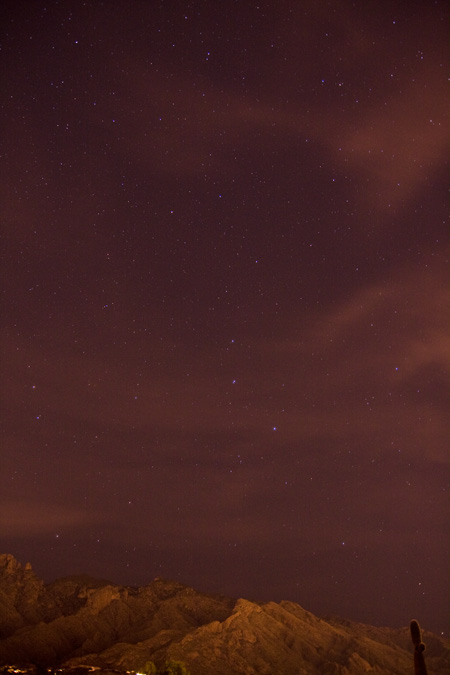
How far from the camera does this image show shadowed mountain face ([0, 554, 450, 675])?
5482 inches

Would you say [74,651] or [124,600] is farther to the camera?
[124,600]

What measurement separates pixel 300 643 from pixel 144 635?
40.9 metres

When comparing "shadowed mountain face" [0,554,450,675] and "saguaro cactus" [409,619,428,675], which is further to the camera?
"shadowed mountain face" [0,554,450,675]

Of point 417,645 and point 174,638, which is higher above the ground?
point 417,645

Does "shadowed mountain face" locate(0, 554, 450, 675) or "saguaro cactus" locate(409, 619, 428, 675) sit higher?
"saguaro cactus" locate(409, 619, 428, 675)

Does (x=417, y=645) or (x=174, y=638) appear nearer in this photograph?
(x=417, y=645)

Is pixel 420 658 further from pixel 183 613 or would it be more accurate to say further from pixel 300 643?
pixel 183 613

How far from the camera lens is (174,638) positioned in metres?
152

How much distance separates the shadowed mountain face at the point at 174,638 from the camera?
13925 cm

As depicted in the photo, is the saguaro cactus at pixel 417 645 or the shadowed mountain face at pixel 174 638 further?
the shadowed mountain face at pixel 174 638

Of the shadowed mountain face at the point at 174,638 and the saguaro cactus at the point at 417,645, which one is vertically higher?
the saguaro cactus at the point at 417,645

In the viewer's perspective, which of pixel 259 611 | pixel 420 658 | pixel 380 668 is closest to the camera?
pixel 420 658

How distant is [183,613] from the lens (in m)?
195

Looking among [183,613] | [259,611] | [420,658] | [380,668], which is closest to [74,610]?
[183,613]
